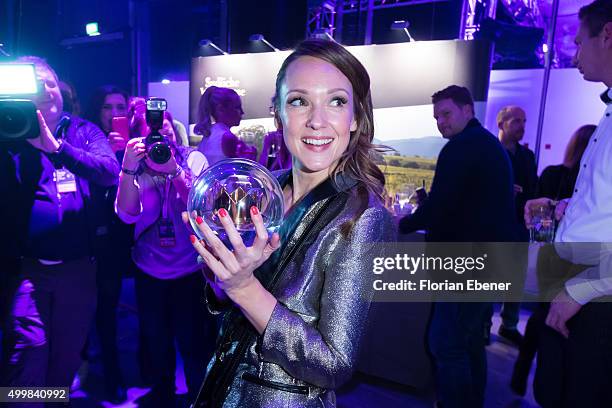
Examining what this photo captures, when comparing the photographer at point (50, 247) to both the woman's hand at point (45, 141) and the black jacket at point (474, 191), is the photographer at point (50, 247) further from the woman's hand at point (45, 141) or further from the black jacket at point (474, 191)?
the black jacket at point (474, 191)

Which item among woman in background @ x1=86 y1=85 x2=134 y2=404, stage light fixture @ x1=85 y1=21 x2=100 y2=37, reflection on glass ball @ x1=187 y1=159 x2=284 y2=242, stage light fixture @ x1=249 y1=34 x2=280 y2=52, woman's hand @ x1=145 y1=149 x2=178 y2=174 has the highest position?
stage light fixture @ x1=85 y1=21 x2=100 y2=37

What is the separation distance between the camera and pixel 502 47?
5578mm

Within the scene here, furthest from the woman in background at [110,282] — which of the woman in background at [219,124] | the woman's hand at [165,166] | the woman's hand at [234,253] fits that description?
the woman's hand at [234,253]

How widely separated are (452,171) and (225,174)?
5.84 ft

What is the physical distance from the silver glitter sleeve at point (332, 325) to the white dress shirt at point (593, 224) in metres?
0.99

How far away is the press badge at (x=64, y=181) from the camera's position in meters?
2.00

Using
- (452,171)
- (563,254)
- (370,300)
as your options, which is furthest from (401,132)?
(370,300)

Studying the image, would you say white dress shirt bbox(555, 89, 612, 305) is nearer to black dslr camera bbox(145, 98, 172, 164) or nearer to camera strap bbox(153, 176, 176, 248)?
black dslr camera bbox(145, 98, 172, 164)

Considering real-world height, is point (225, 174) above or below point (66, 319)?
above

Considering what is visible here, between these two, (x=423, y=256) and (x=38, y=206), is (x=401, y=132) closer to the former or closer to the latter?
(x=423, y=256)

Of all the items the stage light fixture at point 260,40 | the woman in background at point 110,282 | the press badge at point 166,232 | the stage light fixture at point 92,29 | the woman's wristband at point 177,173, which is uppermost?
the stage light fixture at point 92,29

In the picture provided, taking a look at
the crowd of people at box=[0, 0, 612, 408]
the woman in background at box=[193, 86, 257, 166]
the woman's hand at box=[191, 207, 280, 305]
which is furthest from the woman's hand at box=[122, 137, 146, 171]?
the woman's hand at box=[191, 207, 280, 305]

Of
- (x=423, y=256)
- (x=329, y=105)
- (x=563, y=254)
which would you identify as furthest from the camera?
(x=423, y=256)

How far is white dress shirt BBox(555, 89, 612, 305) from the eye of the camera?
1443mm
